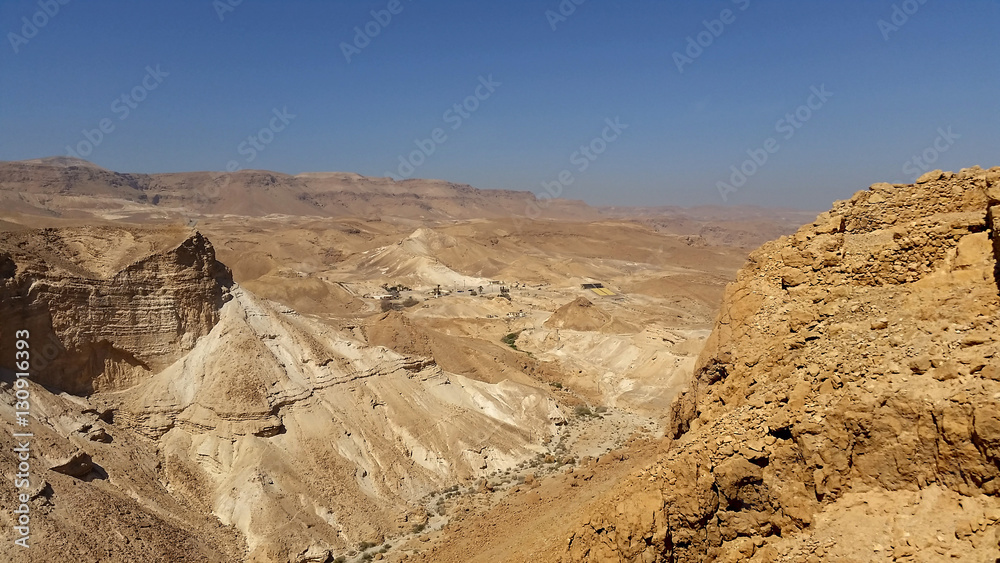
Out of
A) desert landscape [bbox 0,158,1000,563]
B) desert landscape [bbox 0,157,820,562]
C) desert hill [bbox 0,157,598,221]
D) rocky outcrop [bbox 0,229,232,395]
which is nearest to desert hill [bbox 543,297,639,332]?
desert landscape [bbox 0,158,1000,563]

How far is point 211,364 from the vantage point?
70.8ft

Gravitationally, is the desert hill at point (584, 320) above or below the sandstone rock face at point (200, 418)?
above

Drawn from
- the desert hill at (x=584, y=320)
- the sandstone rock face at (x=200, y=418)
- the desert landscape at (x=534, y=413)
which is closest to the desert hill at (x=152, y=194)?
the desert hill at (x=584, y=320)

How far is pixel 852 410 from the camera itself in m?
7.12

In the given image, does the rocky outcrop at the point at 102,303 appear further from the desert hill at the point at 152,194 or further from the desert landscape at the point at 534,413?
the desert hill at the point at 152,194

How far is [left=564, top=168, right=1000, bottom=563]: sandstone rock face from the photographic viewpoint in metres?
6.25

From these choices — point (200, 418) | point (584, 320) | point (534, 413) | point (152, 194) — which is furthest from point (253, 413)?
point (152, 194)

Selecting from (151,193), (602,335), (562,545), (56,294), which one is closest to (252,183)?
(151,193)

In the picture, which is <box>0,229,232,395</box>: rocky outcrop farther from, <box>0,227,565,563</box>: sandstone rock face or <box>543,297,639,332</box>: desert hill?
<box>543,297,639,332</box>: desert hill

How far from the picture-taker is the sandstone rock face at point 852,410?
625 centimetres

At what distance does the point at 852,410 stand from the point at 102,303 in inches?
858

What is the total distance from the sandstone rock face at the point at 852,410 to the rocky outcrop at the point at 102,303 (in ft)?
57.4

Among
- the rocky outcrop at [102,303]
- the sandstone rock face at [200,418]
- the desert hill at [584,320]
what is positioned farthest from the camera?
the desert hill at [584,320]

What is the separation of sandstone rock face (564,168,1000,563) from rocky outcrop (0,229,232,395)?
689 inches
